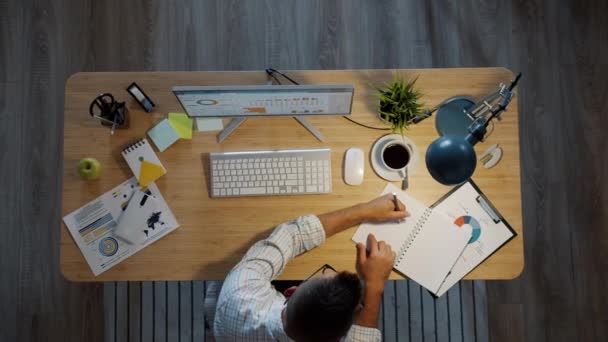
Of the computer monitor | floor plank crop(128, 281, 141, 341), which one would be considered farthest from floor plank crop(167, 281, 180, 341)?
the computer monitor


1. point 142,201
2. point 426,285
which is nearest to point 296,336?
point 426,285

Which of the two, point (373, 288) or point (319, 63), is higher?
point (319, 63)

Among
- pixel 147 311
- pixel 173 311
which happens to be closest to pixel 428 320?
pixel 173 311

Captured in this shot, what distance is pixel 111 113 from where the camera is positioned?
1.38 metres

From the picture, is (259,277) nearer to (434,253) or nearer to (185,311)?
(434,253)

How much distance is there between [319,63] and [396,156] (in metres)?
1.01

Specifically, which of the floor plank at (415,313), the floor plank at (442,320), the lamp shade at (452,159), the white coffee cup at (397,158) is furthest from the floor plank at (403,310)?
the lamp shade at (452,159)

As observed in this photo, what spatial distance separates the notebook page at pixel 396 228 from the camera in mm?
1357

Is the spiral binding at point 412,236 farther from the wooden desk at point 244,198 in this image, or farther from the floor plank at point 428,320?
the floor plank at point 428,320

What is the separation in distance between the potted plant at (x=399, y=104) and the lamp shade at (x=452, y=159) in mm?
241

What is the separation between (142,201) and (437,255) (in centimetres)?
95

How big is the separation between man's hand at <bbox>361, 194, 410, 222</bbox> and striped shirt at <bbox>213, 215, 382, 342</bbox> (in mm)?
154

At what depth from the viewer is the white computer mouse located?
4.52 ft

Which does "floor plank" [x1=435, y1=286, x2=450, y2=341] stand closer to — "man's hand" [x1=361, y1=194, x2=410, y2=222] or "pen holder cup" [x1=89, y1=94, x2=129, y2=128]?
"man's hand" [x1=361, y1=194, x2=410, y2=222]
